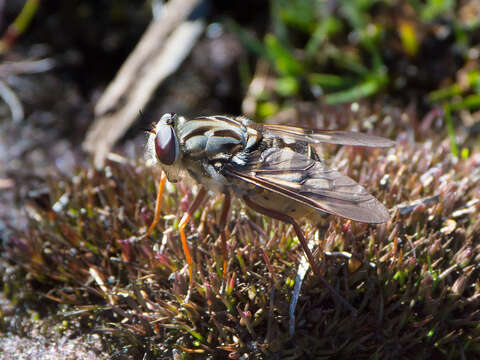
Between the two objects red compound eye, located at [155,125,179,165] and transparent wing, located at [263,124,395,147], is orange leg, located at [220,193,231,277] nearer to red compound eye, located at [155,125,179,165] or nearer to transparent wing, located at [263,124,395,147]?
red compound eye, located at [155,125,179,165]

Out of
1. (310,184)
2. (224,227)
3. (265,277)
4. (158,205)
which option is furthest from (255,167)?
(158,205)

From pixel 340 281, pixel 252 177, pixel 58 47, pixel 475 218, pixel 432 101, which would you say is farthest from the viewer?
pixel 58 47

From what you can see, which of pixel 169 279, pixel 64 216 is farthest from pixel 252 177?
pixel 64 216

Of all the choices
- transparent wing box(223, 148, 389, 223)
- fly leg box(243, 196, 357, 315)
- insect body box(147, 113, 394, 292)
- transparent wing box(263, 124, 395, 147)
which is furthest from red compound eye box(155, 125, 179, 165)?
transparent wing box(263, 124, 395, 147)

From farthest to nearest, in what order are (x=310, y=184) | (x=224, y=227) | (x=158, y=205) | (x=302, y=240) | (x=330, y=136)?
(x=330, y=136)
(x=158, y=205)
(x=224, y=227)
(x=302, y=240)
(x=310, y=184)

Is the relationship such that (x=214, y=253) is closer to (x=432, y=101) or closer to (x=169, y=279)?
(x=169, y=279)

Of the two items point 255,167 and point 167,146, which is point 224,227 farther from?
point 167,146
